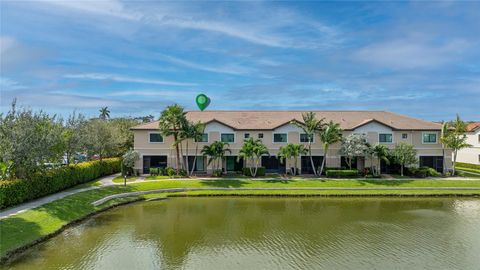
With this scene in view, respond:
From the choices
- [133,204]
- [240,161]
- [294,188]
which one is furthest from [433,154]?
[133,204]

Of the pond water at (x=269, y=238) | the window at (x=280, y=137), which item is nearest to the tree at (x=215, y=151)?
the window at (x=280, y=137)

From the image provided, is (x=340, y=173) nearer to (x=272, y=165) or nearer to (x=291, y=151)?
(x=291, y=151)

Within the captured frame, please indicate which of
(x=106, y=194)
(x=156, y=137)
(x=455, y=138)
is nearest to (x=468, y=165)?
(x=455, y=138)

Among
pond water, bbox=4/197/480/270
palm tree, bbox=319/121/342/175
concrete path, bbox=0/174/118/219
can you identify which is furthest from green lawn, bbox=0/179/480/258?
palm tree, bbox=319/121/342/175

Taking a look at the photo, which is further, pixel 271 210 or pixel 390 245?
pixel 271 210

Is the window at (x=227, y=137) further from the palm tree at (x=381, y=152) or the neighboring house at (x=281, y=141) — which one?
the palm tree at (x=381, y=152)

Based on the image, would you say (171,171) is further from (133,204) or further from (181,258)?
(181,258)
